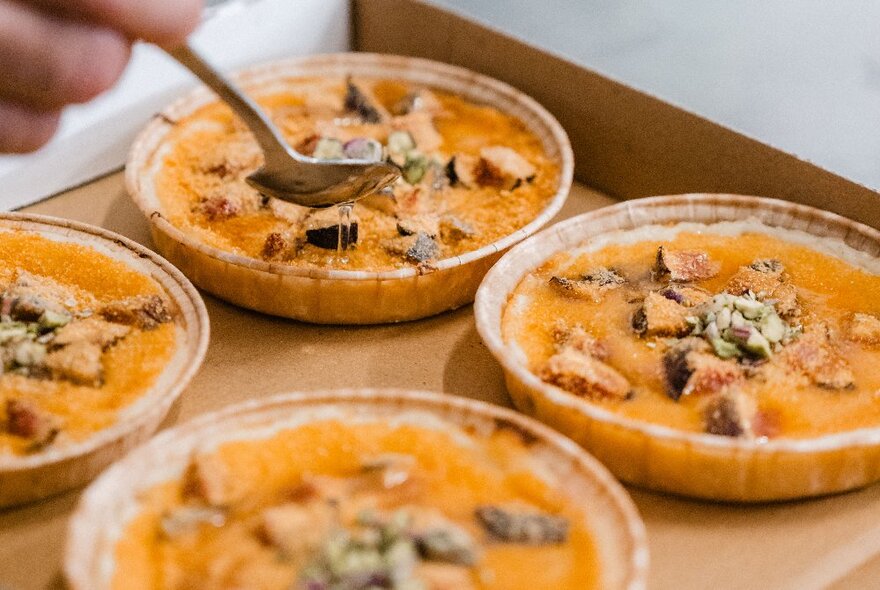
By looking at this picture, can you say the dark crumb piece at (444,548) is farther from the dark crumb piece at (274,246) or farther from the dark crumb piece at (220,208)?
the dark crumb piece at (220,208)

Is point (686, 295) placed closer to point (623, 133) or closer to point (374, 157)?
point (623, 133)

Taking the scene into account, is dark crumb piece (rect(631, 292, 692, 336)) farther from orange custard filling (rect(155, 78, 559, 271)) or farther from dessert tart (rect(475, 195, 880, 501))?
orange custard filling (rect(155, 78, 559, 271))

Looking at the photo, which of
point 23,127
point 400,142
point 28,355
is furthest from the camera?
point 400,142

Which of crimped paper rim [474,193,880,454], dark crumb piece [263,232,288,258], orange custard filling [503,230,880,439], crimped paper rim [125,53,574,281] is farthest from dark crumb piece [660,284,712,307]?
dark crumb piece [263,232,288,258]

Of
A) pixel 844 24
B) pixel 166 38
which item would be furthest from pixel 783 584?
pixel 844 24

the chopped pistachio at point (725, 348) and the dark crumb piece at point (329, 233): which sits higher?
the chopped pistachio at point (725, 348)

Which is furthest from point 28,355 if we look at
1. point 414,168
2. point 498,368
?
point 414,168

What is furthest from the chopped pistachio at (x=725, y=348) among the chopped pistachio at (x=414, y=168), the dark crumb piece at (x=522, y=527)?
the chopped pistachio at (x=414, y=168)
